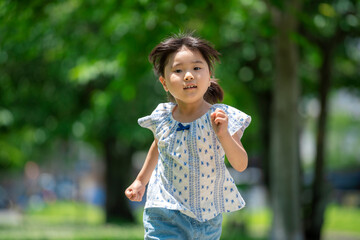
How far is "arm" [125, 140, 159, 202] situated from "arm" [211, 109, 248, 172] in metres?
0.58

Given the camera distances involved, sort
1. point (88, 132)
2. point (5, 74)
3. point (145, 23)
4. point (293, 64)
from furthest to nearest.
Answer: point (88, 132), point (5, 74), point (293, 64), point (145, 23)

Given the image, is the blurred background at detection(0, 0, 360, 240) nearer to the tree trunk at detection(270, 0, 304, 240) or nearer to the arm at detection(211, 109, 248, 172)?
the tree trunk at detection(270, 0, 304, 240)

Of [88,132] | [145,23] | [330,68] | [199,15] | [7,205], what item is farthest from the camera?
[7,205]

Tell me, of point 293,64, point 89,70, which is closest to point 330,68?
point 293,64

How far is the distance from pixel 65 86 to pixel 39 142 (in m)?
2.22

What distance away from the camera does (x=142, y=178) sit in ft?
12.3

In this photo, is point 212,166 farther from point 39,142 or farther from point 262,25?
point 39,142

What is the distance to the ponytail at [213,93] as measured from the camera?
3932 millimetres

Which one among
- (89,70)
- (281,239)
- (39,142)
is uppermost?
(89,70)

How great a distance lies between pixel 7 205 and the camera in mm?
33156

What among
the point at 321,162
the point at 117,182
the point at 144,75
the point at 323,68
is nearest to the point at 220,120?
the point at 144,75

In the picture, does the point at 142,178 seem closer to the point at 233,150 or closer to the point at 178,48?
the point at 233,150

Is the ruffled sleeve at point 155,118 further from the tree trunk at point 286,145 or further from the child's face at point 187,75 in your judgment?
the tree trunk at point 286,145

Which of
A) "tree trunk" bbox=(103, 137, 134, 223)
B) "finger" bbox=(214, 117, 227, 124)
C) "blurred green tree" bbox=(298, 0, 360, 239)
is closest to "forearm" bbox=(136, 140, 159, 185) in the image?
"finger" bbox=(214, 117, 227, 124)
